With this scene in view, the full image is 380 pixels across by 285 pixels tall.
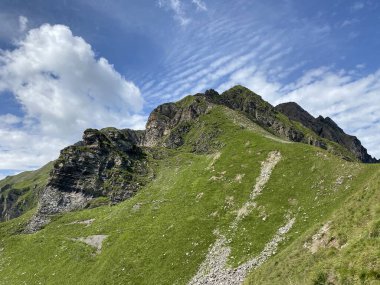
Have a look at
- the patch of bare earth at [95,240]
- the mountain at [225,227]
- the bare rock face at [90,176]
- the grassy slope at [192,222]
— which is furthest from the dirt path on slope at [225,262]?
the bare rock face at [90,176]

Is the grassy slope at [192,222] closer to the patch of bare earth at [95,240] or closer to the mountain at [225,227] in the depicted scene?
the mountain at [225,227]

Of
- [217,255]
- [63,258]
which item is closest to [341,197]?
[217,255]

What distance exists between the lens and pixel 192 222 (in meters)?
66.1

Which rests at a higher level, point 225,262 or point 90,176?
point 90,176

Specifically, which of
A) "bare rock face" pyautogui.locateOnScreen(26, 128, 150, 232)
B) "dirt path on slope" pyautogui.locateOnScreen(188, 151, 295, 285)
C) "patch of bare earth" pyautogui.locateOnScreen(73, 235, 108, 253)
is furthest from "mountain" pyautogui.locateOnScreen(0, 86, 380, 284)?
"bare rock face" pyautogui.locateOnScreen(26, 128, 150, 232)

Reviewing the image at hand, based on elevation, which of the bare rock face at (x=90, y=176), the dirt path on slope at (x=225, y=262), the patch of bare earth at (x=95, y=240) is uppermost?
the bare rock face at (x=90, y=176)

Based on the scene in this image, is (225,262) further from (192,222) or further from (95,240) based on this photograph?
(95,240)

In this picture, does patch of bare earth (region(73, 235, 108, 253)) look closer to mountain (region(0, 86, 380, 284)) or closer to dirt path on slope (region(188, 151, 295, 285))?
mountain (region(0, 86, 380, 284))

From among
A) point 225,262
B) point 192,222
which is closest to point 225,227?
point 192,222

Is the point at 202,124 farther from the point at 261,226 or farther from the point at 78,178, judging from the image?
the point at 261,226

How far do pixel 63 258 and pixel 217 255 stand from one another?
38027 millimetres

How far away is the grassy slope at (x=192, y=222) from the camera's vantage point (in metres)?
55.1

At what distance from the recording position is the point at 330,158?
6850 cm

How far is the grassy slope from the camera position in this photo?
55.1 m
